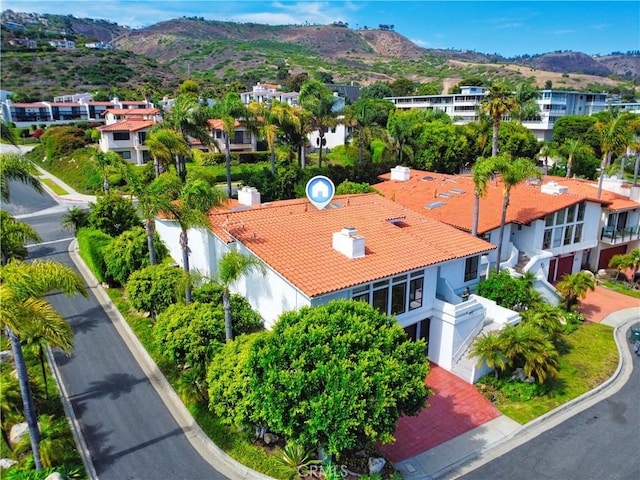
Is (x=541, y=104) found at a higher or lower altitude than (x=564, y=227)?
higher

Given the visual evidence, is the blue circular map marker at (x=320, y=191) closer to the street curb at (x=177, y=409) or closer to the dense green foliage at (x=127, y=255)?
the dense green foliage at (x=127, y=255)

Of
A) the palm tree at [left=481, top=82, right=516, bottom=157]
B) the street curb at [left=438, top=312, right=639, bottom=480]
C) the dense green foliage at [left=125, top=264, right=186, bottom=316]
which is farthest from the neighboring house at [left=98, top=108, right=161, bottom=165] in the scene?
the street curb at [left=438, top=312, right=639, bottom=480]

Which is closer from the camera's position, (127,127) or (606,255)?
(606,255)

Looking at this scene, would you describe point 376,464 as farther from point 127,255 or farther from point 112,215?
point 112,215

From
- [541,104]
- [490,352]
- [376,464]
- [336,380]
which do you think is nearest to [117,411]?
[336,380]

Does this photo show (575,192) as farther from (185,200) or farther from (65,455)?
(65,455)

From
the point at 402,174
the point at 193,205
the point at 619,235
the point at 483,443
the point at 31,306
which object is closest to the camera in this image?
the point at 31,306
